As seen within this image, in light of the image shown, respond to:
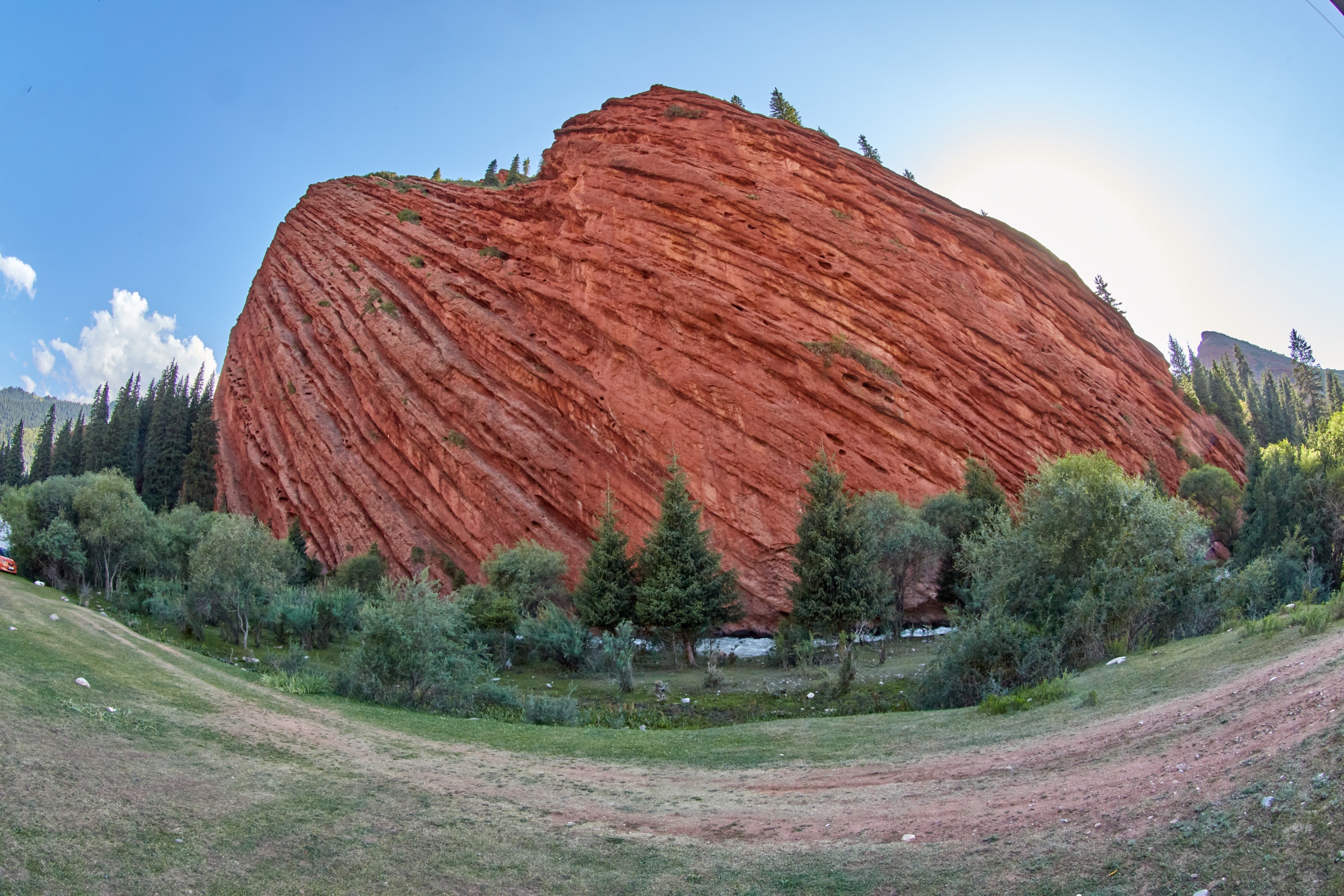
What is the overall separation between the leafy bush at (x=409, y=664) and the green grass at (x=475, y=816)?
154 inches

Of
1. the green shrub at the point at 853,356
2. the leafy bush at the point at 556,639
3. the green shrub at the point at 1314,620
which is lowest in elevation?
the leafy bush at the point at 556,639

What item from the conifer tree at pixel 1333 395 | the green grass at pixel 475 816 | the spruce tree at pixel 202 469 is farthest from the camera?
the conifer tree at pixel 1333 395

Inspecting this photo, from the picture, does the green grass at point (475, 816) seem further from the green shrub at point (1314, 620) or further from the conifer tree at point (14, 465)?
the conifer tree at point (14, 465)

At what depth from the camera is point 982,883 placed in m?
4.21

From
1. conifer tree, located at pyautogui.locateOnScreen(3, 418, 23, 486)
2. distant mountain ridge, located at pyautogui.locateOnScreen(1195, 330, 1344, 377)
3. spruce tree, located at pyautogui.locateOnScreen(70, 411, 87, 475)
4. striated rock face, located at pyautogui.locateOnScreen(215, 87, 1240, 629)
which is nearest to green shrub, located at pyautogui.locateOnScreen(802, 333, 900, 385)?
striated rock face, located at pyautogui.locateOnScreen(215, 87, 1240, 629)

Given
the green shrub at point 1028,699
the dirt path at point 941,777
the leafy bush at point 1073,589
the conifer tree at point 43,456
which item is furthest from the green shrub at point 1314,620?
the conifer tree at point 43,456

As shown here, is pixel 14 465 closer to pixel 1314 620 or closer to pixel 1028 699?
pixel 1028 699

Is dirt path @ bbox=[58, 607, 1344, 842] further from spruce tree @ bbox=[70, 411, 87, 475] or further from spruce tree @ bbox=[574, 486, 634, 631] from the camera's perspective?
spruce tree @ bbox=[70, 411, 87, 475]

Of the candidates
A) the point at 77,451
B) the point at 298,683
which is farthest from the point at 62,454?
the point at 298,683

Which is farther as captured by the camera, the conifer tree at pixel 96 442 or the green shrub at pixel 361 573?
the conifer tree at pixel 96 442

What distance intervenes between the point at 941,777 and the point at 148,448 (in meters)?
68.1

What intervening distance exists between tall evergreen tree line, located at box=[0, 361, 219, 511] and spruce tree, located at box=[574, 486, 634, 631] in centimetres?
2911

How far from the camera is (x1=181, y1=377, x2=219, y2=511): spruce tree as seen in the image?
51.2 meters

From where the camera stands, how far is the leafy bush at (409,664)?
1480cm
